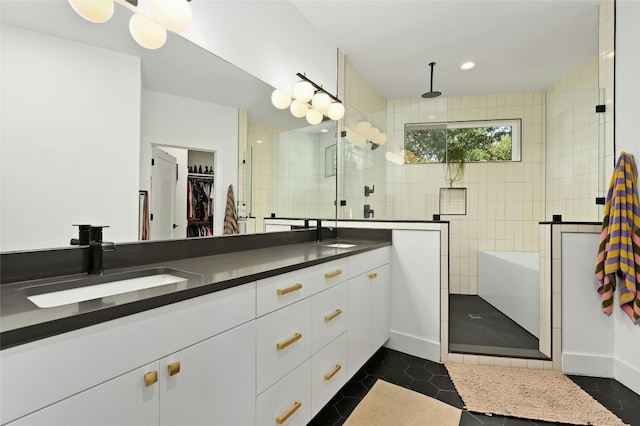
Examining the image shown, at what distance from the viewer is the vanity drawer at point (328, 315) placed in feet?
4.68

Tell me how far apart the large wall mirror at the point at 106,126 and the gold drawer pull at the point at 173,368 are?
63 cm

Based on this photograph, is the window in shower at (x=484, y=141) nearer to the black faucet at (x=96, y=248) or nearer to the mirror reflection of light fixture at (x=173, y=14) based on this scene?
the mirror reflection of light fixture at (x=173, y=14)

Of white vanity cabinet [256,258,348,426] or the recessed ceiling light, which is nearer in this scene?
white vanity cabinet [256,258,348,426]

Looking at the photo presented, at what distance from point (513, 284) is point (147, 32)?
3609 millimetres

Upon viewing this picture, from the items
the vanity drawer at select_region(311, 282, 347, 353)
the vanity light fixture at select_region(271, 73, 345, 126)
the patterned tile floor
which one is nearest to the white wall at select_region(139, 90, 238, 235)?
the vanity light fixture at select_region(271, 73, 345, 126)

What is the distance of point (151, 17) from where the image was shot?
1.30m

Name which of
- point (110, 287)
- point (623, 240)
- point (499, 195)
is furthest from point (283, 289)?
point (499, 195)

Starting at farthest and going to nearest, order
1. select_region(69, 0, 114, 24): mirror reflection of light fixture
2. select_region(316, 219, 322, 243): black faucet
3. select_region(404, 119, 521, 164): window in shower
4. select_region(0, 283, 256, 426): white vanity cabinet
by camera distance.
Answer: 1. select_region(404, 119, 521, 164): window in shower
2. select_region(316, 219, 322, 243): black faucet
3. select_region(69, 0, 114, 24): mirror reflection of light fixture
4. select_region(0, 283, 256, 426): white vanity cabinet

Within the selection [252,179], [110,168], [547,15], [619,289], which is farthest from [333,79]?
[619,289]

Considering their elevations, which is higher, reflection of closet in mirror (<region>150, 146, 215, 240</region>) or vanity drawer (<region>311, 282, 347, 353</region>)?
reflection of closet in mirror (<region>150, 146, 215, 240</region>)

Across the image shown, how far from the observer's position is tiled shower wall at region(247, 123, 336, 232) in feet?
6.23

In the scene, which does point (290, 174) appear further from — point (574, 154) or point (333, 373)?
point (574, 154)

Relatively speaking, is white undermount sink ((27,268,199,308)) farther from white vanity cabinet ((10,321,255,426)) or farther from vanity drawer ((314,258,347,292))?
vanity drawer ((314,258,347,292))

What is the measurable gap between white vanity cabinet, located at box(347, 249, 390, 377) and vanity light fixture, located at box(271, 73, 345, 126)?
120 centimetres
